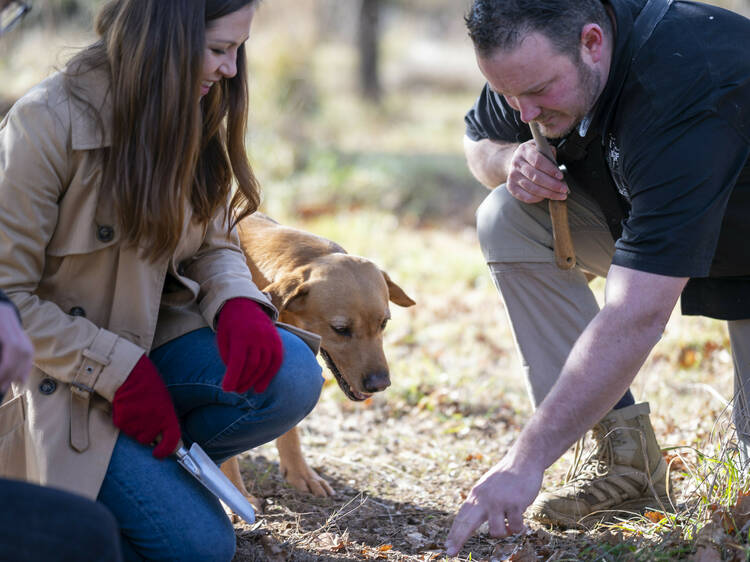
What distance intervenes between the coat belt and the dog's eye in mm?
1760

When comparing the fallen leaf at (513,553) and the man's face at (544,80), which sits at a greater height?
the man's face at (544,80)

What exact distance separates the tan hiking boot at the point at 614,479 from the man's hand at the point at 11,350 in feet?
7.26

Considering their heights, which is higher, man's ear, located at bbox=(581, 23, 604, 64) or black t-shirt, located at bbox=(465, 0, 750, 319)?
man's ear, located at bbox=(581, 23, 604, 64)

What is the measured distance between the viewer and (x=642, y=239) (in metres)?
2.58

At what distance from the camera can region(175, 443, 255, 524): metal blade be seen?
2.76 meters

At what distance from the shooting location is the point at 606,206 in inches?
136

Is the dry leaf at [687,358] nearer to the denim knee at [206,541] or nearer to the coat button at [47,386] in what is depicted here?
the denim knee at [206,541]

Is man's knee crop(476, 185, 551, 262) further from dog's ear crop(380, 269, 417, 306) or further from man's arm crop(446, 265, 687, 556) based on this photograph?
man's arm crop(446, 265, 687, 556)

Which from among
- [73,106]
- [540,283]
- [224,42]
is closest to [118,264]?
[73,106]

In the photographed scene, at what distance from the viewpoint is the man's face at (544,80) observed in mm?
2775

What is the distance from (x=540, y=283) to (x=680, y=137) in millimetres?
1132

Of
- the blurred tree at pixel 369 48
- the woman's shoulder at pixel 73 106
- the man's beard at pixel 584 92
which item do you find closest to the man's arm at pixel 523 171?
→ the man's beard at pixel 584 92

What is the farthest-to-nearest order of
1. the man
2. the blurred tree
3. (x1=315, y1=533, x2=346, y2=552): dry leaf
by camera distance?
1. the blurred tree
2. (x1=315, y1=533, x2=346, y2=552): dry leaf
3. the man

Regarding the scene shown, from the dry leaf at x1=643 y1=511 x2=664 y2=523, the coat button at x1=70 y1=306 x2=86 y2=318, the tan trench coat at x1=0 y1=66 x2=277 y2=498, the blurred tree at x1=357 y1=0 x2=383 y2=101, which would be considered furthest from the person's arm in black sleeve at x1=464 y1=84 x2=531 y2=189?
Result: the blurred tree at x1=357 y1=0 x2=383 y2=101
